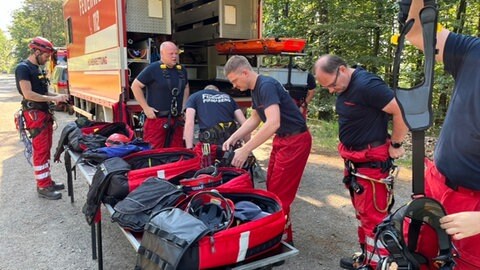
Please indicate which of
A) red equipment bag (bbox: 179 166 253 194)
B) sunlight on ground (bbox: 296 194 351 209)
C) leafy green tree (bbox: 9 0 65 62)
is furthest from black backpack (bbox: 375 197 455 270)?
leafy green tree (bbox: 9 0 65 62)

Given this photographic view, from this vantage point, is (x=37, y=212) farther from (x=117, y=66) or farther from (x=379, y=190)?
(x=379, y=190)

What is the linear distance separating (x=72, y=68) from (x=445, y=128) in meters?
9.46

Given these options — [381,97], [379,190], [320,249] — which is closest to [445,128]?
[381,97]

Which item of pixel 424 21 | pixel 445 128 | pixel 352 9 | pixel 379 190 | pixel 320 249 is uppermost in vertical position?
pixel 352 9

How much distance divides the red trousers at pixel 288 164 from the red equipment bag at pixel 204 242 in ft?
4.14

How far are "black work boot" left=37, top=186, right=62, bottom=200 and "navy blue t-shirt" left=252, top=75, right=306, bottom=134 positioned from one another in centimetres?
310

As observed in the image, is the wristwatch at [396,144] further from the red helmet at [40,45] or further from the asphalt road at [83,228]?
the red helmet at [40,45]

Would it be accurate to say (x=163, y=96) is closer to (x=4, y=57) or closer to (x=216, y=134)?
(x=216, y=134)

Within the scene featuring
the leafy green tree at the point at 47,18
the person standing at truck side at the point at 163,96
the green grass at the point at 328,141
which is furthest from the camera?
the leafy green tree at the point at 47,18

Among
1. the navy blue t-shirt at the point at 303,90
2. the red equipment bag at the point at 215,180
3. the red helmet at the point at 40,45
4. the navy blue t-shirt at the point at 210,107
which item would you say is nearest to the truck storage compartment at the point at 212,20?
the navy blue t-shirt at the point at 303,90

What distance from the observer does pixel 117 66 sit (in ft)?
17.3

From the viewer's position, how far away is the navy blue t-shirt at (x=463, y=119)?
1.40 metres

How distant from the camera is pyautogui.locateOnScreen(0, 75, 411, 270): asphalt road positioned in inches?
130

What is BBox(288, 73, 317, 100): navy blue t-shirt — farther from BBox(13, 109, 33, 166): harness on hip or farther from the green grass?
BBox(13, 109, 33, 166): harness on hip
